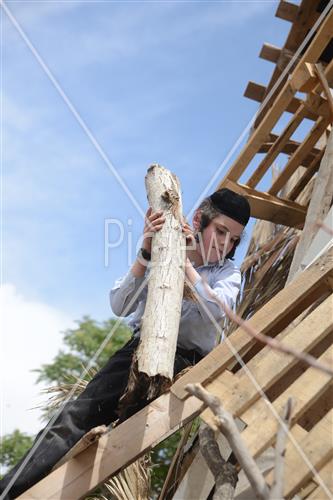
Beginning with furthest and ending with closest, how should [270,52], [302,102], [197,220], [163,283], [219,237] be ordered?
[270,52] → [302,102] → [197,220] → [219,237] → [163,283]

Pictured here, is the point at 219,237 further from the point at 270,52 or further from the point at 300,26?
the point at 270,52

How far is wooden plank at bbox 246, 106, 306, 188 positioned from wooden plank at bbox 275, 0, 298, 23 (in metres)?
1.31

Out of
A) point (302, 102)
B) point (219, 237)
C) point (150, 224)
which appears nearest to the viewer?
point (150, 224)

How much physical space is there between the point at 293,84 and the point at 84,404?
266cm

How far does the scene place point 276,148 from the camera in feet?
16.1

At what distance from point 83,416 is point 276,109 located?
2.68 metres

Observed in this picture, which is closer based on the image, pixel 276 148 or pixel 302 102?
pixel 302 102

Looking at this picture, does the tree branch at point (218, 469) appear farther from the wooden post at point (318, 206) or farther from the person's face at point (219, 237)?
the wooden post at point (318, 206)

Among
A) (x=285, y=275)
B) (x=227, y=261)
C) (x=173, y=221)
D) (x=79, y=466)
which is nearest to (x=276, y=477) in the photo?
(x=79, y=466)

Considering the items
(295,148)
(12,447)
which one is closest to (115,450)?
(295,148)

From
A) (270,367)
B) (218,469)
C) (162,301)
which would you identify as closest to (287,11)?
(162,301)

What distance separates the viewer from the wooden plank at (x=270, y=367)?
6.99 feet

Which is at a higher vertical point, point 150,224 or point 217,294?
point 150,224

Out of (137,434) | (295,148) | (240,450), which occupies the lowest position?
(240,450)
